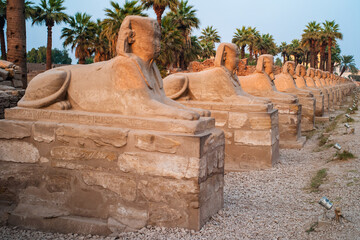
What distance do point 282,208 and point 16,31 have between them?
7.69 metres

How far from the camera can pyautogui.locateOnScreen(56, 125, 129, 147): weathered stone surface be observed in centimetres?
338

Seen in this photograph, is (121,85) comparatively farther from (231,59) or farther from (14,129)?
(231,59)

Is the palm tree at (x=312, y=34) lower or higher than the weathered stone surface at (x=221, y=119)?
higher

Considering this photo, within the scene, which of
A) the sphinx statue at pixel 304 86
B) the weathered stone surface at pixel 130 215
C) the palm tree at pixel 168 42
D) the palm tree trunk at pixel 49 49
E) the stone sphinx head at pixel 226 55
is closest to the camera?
the weathered stone surface at pixel 130 215

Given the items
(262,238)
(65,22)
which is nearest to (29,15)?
(65,22)

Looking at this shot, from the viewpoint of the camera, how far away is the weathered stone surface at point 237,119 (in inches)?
241

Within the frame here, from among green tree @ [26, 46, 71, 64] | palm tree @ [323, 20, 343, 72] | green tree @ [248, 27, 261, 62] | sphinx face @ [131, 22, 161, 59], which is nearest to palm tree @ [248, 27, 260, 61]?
green tree @ [248, 27, 261, 62]

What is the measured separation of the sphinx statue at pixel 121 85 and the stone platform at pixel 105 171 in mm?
134

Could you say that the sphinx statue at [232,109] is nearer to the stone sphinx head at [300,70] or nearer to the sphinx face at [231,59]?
the sphinx face at [231,59]

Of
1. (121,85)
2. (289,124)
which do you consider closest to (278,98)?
(289,124)

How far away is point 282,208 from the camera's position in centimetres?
422

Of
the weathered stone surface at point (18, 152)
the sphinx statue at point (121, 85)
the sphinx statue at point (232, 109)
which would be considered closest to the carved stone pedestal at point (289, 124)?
the sphinx statue at point (232, 109)

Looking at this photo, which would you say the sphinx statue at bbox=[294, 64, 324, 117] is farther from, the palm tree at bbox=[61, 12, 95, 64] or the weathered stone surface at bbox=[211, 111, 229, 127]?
the palm tree at bbox=[61, 12, 95, 64]

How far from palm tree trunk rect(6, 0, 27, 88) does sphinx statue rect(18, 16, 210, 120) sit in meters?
5.90
